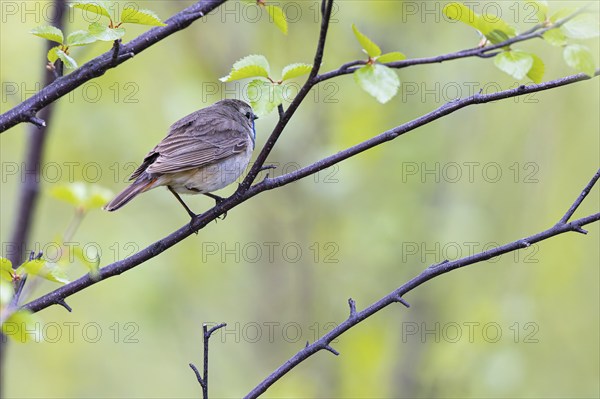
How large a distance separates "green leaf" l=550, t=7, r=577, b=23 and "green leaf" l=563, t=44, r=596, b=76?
0.55 feet

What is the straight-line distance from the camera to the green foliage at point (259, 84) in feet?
8.70

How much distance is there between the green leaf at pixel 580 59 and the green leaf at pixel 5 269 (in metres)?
1.85

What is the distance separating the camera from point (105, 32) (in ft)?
8.18

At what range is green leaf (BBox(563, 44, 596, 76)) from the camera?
2256 mm

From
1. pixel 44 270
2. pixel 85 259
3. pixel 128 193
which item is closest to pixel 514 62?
pixel 85 259

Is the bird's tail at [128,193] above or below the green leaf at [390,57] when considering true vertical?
below

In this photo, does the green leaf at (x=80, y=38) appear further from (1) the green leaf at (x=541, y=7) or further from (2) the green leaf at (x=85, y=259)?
(1) the green leaf at (x=541, y=7)

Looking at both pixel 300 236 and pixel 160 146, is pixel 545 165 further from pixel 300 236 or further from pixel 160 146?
pixel 160 146

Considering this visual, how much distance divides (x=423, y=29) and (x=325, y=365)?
11.7 feet

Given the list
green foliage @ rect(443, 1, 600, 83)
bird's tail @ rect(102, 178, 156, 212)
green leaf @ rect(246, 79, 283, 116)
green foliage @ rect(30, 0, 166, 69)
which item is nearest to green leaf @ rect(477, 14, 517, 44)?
green foliage @ rect(443, 1, 600, 83)

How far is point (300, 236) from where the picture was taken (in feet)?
25.5

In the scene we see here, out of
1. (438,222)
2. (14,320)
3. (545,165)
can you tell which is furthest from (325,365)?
(14,320)

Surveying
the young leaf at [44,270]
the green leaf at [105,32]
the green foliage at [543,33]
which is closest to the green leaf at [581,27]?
the green foliage at [543,33]

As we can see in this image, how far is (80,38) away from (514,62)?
1.45m
